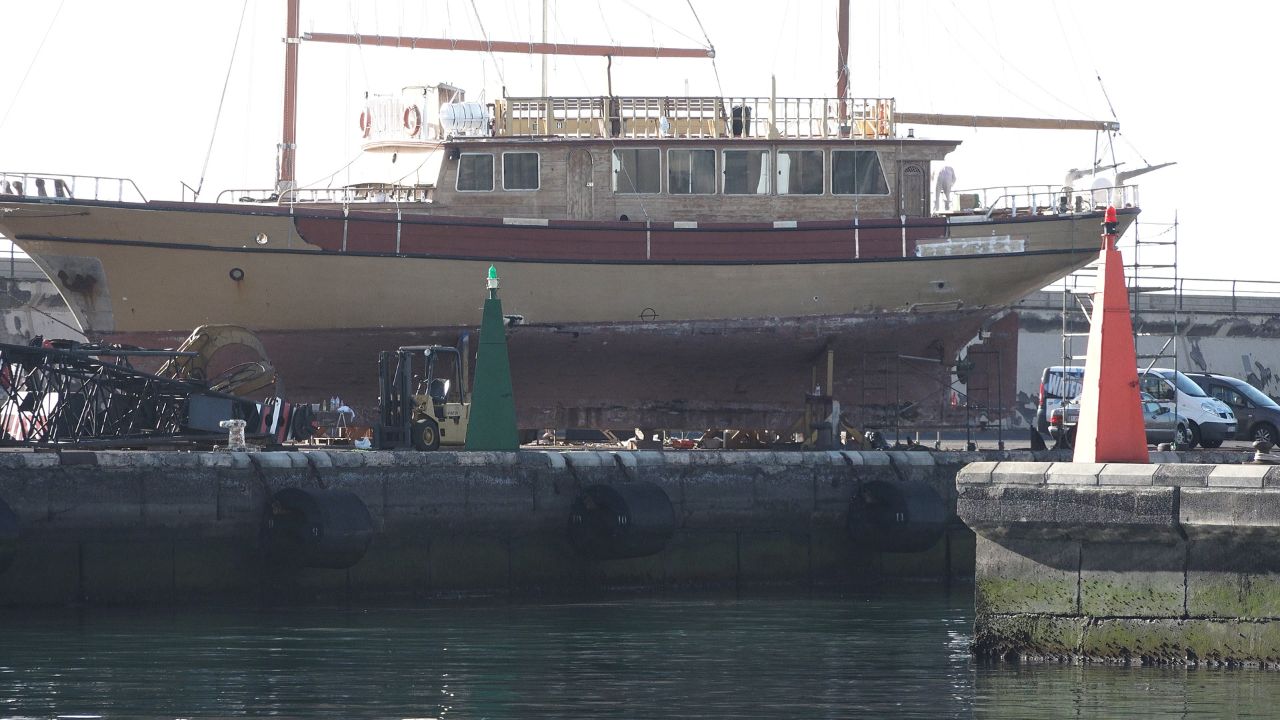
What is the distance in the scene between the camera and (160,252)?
25.7 m

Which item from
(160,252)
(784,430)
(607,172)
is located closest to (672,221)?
(607,172)

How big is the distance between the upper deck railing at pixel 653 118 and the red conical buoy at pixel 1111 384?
16.6m

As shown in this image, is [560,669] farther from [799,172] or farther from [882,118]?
[882,118]

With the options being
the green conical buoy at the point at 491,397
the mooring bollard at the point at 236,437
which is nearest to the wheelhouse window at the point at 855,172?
the green conical buoy at the point at 491,397

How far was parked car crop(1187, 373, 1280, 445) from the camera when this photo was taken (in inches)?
1208

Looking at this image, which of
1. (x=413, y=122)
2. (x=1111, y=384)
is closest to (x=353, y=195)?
(x=413, y=122)

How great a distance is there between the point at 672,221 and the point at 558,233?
1.92 metres

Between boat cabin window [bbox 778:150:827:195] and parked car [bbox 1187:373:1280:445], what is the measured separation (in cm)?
834

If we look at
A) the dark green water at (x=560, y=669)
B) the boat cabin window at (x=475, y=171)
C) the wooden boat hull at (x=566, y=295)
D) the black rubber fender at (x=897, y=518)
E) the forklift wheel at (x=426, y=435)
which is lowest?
the dark green water at (x=560, y=669)

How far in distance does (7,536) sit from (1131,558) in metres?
9.37

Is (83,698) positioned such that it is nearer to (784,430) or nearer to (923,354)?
(784,430)

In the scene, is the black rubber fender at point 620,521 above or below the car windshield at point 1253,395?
below

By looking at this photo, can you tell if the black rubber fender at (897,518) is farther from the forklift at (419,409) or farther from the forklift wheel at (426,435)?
the forklift wheel at (426,435)

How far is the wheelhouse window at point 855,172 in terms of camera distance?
27.7 meters
